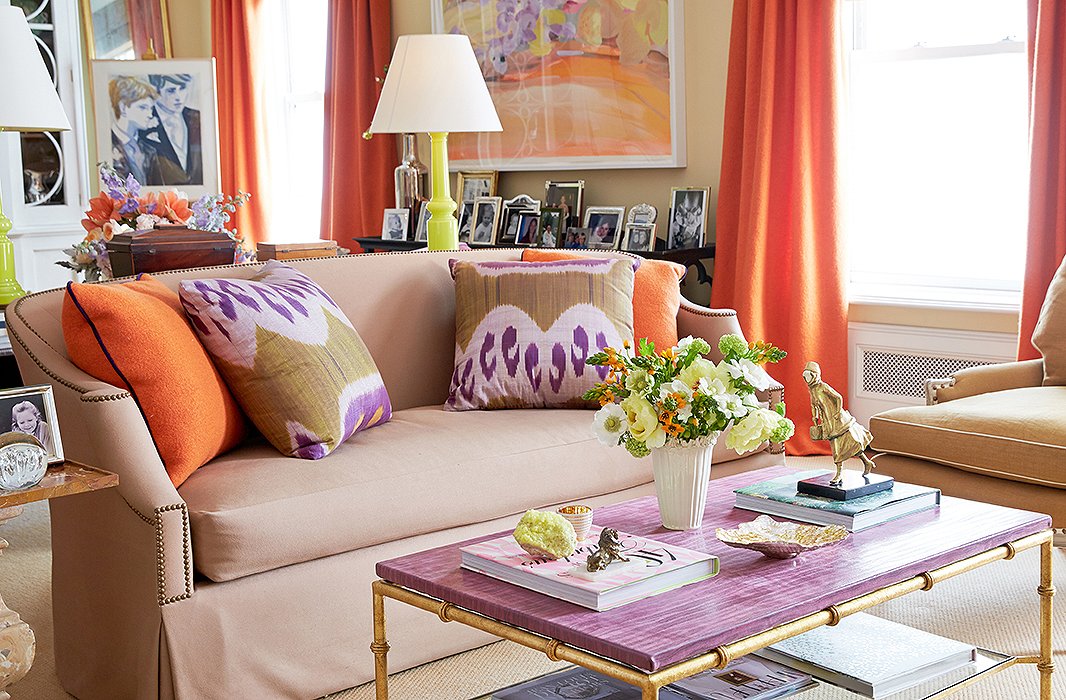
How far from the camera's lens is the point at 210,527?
7.58 feet

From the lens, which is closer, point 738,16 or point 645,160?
point 738,16

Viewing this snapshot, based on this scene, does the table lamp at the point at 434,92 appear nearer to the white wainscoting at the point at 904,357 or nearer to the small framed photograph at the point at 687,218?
the small framed photograph at the point at 687,218

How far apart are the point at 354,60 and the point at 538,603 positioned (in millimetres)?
5069

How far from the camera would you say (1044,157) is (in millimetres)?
3977

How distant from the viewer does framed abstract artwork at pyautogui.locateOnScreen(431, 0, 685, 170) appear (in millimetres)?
5109

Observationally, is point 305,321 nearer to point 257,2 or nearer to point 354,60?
point 354,60

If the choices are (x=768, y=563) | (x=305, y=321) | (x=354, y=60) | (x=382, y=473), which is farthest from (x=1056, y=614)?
(x=354, y=60)

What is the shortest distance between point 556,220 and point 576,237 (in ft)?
0.45

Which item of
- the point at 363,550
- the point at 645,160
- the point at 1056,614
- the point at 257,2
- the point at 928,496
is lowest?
the point at 1056,614

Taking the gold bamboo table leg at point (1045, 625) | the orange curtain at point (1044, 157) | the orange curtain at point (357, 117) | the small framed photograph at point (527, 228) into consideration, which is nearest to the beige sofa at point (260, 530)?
the gold bamboo table leg at point (1045, 625)

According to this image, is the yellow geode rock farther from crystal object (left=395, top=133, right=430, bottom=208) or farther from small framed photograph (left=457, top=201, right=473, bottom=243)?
crystal object (left=395, top=133, right=430, bottom=208)

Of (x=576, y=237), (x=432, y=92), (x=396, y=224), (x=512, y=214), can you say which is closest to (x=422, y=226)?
(x=396, y=224)

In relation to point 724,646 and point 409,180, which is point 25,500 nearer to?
point 724,646

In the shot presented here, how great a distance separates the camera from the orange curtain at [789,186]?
4539 millimetres
